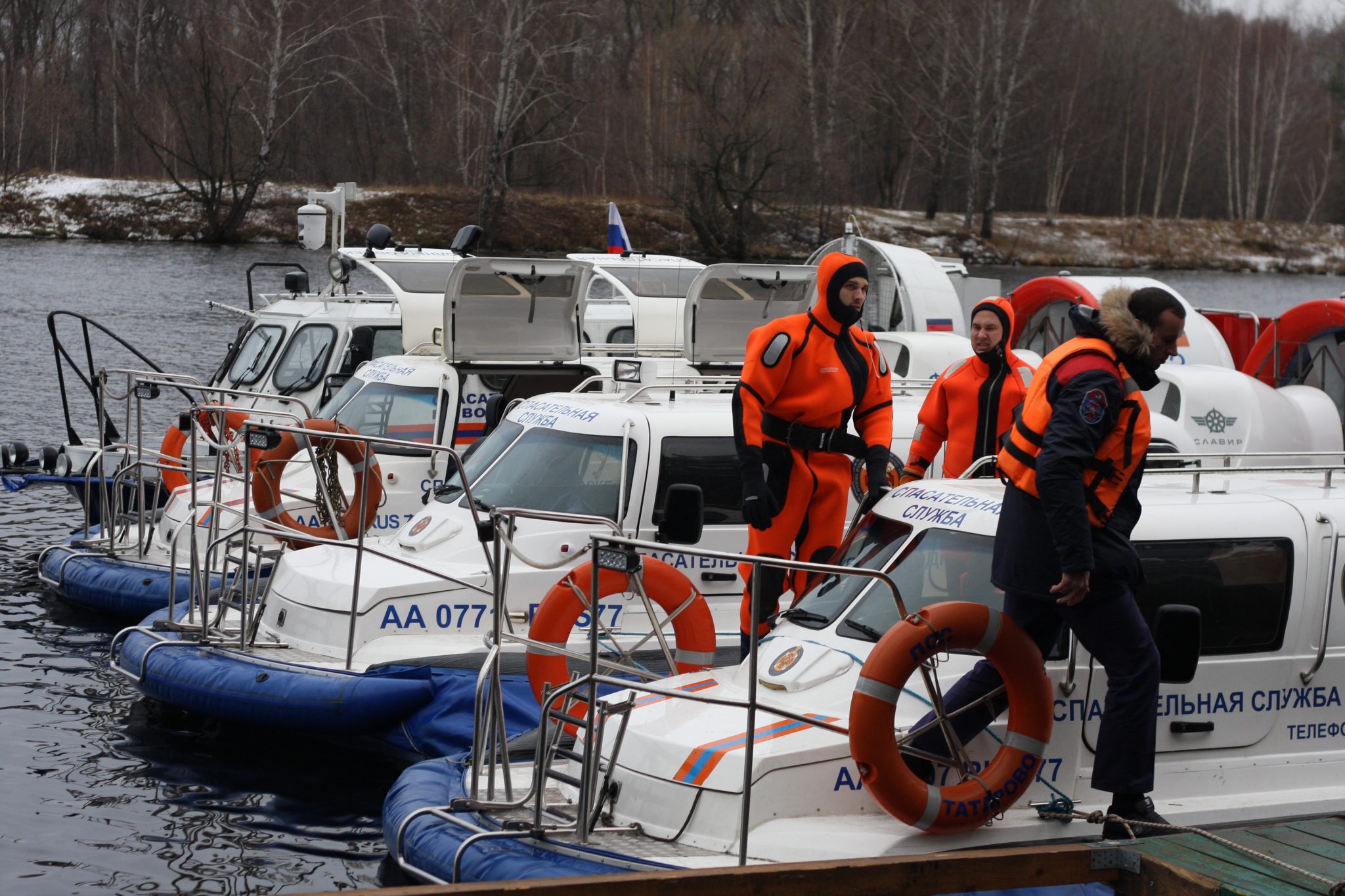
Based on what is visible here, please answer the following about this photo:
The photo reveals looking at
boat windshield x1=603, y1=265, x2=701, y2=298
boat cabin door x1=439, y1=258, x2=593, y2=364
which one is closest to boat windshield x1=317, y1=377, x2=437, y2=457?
boat cabin door x1=439, y1=258, x2=593, y2=364

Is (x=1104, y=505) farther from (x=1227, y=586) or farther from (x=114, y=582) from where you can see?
(x=114, y=582)

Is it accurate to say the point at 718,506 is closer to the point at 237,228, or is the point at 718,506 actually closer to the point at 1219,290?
the point at 237,228

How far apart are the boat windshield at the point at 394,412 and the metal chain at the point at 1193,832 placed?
666cm

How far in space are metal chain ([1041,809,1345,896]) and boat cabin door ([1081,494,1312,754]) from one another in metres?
0.35

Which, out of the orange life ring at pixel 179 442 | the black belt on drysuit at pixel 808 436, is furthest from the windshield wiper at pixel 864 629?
the orange life ring at pixel 179 442

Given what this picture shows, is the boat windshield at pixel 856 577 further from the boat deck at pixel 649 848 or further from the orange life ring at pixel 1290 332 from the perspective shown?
the orange life ring at pixel 1290 332

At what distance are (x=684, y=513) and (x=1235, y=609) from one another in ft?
7.53

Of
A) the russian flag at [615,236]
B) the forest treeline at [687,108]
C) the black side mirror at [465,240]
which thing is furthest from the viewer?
the forest treeline at [687,108]

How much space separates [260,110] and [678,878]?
1797 inches

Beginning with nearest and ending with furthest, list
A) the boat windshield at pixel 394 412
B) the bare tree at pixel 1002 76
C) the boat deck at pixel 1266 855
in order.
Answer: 1. the boat deck at pixel 1266 855
2. the boat windshield at pixel 394 412
3. the bare tree at pixel 1002 76

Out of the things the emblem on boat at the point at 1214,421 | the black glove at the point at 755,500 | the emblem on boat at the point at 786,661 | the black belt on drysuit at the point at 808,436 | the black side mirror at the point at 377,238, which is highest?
the black side mirror at the point at 377,238

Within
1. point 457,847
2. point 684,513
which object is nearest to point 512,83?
point 684,513

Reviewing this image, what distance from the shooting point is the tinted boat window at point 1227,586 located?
5379 millimetres

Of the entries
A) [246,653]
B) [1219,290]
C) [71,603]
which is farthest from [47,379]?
[1219,290]
